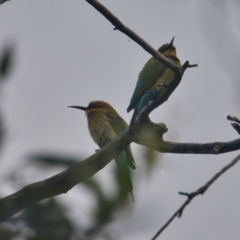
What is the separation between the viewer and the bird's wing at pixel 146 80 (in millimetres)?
4844

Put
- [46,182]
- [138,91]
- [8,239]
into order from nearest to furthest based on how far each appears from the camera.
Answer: [8,239]
[46,182]
[138,91]

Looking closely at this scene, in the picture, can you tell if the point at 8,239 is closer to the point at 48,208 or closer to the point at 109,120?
the point at 48,208

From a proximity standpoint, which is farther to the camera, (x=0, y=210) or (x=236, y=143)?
(x=236, y=143)

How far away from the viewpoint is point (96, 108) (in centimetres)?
660

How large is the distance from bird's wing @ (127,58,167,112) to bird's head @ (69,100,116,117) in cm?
146

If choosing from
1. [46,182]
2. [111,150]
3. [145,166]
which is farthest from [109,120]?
[145,166]

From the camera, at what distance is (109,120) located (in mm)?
6160

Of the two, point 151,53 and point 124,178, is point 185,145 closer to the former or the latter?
point 151,53

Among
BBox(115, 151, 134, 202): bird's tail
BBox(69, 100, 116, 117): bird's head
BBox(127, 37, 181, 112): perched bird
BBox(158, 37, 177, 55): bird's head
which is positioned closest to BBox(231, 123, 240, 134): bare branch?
BBox(115, 151, 134, 202): bird's tail

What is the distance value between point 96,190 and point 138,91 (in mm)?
4114

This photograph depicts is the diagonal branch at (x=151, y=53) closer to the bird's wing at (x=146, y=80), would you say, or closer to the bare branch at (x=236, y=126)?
the bare branch at (x=236, y=126)

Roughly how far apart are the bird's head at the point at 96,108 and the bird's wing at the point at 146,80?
1458 mm

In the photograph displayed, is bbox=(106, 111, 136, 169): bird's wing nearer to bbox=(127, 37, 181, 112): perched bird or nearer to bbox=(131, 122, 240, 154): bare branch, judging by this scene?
bbox=(127, 37, 181, 112): perched bird

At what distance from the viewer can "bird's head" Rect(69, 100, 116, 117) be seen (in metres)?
6.48
